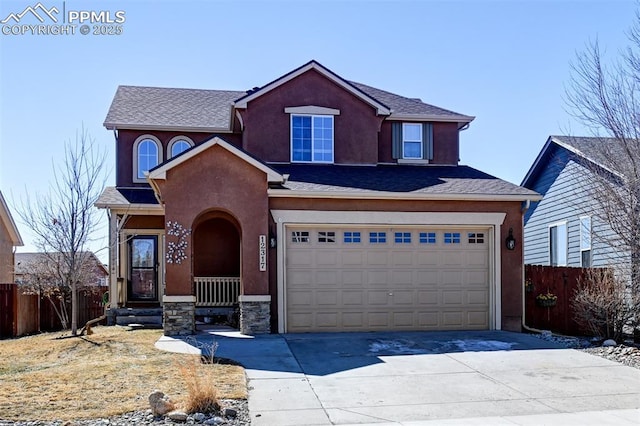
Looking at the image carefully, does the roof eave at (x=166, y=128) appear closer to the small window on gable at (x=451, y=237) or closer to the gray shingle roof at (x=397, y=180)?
the gray shingle roof at (x=397, y=180)

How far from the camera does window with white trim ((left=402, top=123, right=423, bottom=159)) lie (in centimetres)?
1891

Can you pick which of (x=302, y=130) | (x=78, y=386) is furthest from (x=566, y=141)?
(x=78, y=386)

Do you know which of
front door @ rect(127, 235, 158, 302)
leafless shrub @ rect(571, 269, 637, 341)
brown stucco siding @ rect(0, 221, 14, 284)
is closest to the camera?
leafless shrub @ rect(571, 269, 637, 341)

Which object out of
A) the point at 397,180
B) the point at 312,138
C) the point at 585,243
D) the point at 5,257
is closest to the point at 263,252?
the point at 397,180

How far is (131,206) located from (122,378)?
8.44m

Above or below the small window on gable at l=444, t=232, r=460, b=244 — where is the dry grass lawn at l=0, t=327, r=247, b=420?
below

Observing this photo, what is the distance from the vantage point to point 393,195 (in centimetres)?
1495

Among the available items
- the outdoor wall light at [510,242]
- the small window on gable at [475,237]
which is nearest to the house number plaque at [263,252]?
the small window on gable at [475,237]

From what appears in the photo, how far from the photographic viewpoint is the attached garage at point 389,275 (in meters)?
14.8

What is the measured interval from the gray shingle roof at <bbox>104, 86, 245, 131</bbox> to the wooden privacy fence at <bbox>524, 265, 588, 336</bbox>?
10457 mm

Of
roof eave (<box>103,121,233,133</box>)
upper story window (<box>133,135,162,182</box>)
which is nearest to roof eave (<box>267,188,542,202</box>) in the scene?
roof eave (<box>103,121,233,133</box>)

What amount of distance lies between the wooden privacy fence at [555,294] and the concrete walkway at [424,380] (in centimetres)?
264

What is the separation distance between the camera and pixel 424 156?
18.9 m

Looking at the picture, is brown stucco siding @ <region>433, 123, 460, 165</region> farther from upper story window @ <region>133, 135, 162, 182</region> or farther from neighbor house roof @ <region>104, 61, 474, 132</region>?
upper story window @ <region>133, 135, 162, 182</region>
